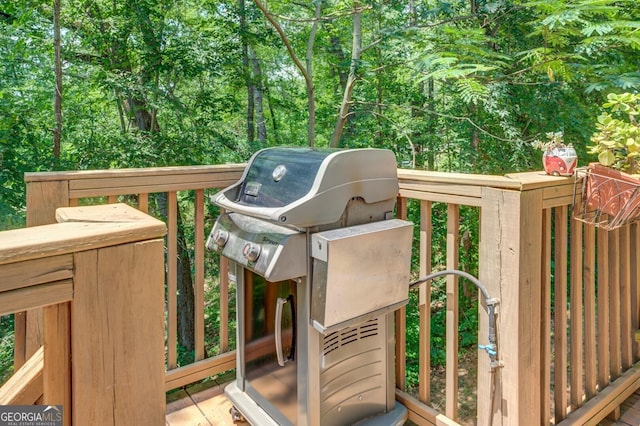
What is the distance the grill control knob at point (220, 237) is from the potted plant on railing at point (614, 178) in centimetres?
141

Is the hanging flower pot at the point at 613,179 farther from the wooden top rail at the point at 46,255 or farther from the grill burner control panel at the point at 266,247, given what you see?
the wooden top rail at the point at 46,255

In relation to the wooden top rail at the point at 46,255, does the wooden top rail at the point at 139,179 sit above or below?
above

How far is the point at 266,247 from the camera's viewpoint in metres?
1.52

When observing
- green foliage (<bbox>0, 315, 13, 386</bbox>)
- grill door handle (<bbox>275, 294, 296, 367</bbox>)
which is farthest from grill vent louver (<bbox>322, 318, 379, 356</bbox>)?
green foliage (<bbox>0, 315, 13, 386</bbox>)

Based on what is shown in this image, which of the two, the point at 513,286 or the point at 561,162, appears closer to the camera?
the point at 513,286

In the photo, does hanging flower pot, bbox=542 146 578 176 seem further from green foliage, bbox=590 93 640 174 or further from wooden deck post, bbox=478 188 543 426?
wooden deck post, bbox=478 188 543 426

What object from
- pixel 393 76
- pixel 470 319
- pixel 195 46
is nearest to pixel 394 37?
pixel 393 76

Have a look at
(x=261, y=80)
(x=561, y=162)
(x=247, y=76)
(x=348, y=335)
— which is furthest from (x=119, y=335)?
(x=261, y=80)

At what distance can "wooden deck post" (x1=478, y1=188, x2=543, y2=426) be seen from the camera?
147cm

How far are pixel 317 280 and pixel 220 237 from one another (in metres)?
0.52

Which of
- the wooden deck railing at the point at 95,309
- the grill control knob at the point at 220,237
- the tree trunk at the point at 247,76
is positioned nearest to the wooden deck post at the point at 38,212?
the grill control knob at the point at 220,237

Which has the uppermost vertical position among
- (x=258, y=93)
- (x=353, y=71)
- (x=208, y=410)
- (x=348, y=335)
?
(x=258, y=93)

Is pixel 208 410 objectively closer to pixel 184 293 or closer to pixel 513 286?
pixel 513 286

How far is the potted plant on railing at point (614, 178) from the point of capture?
1522 millimetres
